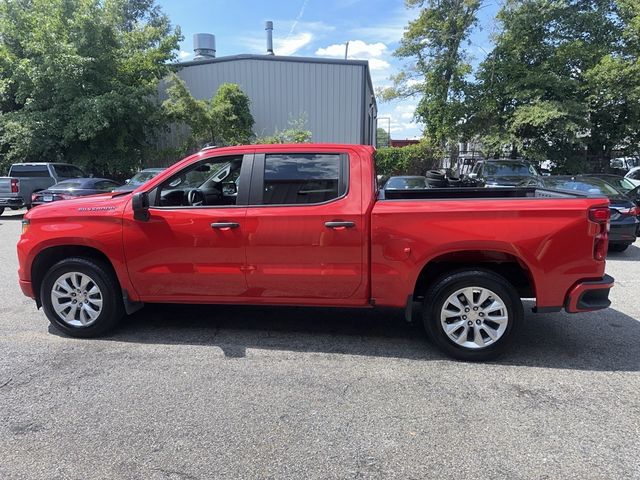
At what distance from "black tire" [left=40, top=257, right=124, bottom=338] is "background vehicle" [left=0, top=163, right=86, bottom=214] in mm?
12738

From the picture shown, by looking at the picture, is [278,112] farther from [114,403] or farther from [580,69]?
[114,403]

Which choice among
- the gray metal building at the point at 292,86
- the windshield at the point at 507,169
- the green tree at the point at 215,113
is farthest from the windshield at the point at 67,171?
the windshield at the point at 507,169

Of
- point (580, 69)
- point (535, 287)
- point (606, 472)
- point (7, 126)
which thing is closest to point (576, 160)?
point (580, 69)

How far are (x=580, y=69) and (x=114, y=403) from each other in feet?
71.4

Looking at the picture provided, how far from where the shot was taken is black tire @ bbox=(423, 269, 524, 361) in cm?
417

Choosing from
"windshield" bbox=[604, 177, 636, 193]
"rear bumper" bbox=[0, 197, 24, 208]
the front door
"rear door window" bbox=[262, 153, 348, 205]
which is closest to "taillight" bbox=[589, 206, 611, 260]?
"rear door window" bbox=[262, 153, 348, 205]

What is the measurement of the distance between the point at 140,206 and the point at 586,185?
9.74 metres

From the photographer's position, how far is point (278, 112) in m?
23.9

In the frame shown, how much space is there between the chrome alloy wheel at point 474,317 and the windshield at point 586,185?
7.01 metres

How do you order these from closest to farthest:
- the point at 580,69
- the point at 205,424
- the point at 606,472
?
the point at 606,472
the point at 205,424
the point at 580,69

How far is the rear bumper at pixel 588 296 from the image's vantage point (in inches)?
161

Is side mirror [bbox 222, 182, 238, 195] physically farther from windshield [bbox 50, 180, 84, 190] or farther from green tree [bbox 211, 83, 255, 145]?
green tree [bbox 211, 83, 255, 145]

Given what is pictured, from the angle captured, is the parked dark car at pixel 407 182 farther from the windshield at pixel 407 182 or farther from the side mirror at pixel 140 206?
the side mirror at pixel 140 206

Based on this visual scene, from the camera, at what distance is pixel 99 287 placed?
15.5 ft
